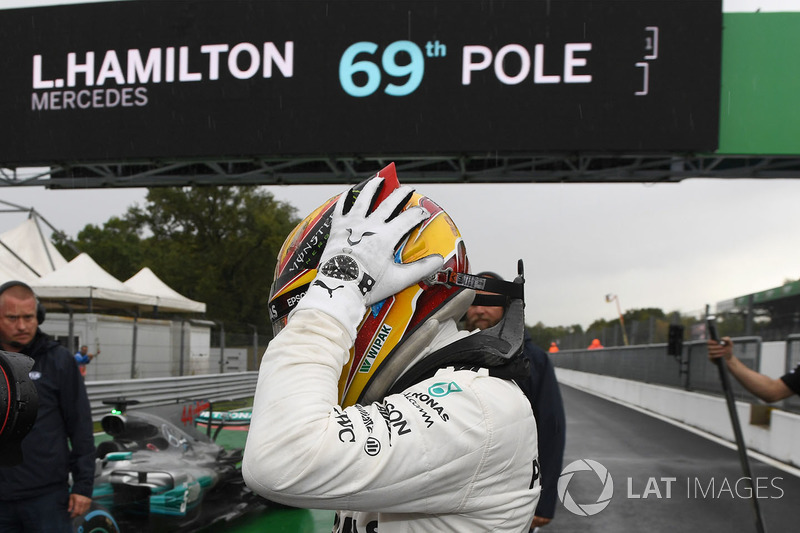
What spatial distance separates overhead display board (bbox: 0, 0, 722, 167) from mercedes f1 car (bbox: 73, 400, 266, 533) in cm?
438

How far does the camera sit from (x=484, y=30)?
27.9 feet

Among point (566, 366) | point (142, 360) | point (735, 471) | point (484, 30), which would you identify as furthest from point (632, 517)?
point (566, 366)

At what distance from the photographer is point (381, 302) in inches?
52.9

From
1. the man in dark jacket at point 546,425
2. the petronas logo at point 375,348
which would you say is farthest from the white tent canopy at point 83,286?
the petronas logo at point 375,348

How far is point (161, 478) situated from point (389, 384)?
4.28m

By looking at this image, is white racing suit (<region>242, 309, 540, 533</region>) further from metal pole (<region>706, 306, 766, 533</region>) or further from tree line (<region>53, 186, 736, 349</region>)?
tree line (<region>53, 186, 736, 349</region>)

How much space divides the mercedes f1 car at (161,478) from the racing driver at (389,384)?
395cm

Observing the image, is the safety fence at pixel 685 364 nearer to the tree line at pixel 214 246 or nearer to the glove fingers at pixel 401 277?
the glove fingers at pixel 401 277

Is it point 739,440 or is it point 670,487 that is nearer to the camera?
point 739,440

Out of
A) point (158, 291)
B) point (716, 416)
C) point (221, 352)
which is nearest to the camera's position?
point (716, 416)

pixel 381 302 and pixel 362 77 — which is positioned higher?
pixel 362 77

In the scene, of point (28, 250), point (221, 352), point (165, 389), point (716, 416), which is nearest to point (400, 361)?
point (165, 389)

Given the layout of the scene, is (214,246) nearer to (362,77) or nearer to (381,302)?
(362,77)

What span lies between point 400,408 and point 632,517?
600cm
